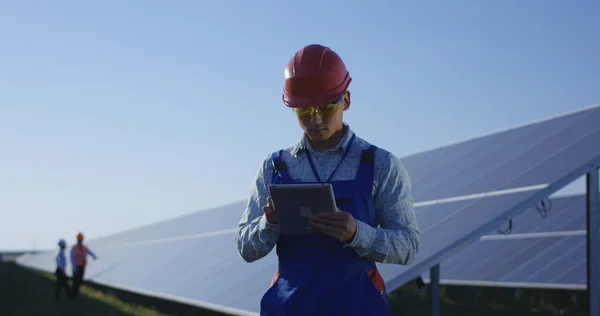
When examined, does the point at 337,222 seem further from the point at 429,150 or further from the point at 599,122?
the point at 429,150

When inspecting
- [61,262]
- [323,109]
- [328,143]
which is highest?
[323,109]

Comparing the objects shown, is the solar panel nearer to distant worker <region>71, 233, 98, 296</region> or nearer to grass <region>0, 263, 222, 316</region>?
Result: grass <region>0, 263, 222, 316</region>

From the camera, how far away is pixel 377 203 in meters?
3.14

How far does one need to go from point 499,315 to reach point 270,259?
216 inches

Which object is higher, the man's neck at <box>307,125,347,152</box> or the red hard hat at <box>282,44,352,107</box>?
the red hard hat at <box>282,44,352,107</box>

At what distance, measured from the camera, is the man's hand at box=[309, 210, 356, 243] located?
2836 mm

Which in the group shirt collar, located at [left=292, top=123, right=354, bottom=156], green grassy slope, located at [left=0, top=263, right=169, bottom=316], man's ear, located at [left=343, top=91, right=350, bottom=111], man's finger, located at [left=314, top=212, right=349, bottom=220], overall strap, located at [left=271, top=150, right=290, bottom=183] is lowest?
green grassy slope, located at [left=0, top=263, right=169, bottom=316]

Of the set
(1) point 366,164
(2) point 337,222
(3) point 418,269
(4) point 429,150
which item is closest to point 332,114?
(1) point 366,164

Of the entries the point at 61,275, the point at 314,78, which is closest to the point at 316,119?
the point at 314,78

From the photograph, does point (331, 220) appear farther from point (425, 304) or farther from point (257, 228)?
point (425, 304)

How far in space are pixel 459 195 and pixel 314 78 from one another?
7219 millimetres

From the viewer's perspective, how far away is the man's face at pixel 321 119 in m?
3.06

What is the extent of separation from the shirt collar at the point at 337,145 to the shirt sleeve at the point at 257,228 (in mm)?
150

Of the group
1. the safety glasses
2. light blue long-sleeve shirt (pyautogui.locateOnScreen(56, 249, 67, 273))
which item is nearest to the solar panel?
light blue long-sleeve shirt (pyautogui.locateOnScreen(56, 249, 67, 273))
